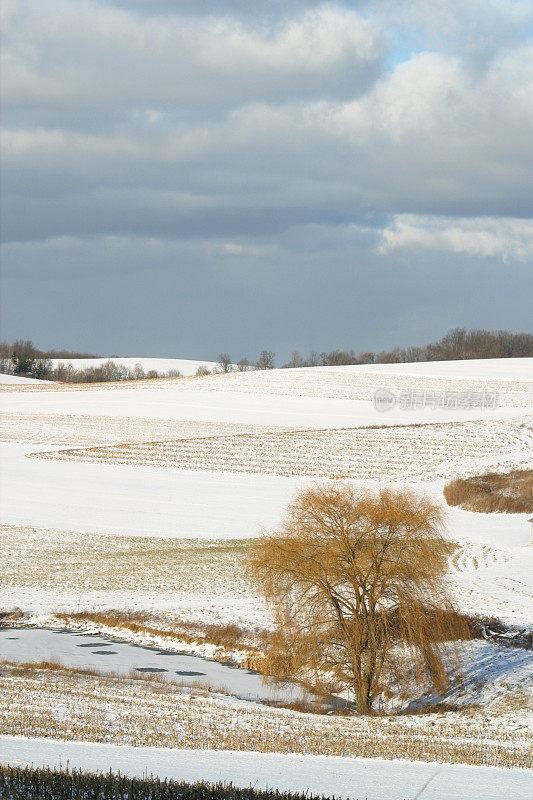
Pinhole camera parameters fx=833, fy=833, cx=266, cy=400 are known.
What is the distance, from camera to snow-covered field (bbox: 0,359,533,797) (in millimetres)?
32125

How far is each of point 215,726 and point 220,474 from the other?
40.6 m

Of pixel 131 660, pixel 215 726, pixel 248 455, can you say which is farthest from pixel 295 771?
pixel 248 455

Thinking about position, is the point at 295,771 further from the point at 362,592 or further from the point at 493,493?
the point at 493,493

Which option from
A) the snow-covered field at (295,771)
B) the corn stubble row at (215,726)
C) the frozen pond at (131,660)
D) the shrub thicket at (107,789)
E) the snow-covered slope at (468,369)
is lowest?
the frozen pond at (131,660)

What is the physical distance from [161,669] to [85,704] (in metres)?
6.42

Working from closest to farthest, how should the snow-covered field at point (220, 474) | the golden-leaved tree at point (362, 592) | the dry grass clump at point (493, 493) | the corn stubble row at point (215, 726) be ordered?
the corn stubble row at point (215, 726)
the golden-leaved tree at point (362, 592)
the snow-covered field at point (220, 474)
the dry grass clump at point (493, 493)

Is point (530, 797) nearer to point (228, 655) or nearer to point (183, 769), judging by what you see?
point (183, 769)

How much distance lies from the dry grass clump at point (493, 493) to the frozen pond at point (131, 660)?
2903cm

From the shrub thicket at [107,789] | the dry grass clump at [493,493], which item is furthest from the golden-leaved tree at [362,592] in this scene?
the dry grass clump at [493,493]

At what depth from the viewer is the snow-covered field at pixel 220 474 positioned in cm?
3212

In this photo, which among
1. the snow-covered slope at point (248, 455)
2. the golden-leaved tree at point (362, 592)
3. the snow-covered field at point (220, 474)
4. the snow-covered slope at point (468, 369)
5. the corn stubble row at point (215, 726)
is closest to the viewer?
the corn stubble row at point (215, 726)

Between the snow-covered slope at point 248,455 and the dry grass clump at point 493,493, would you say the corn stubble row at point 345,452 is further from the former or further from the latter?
the dry grass clump at point 493,493

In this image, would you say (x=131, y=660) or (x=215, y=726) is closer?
(x=215, y=726)

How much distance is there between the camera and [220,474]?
57906mm
